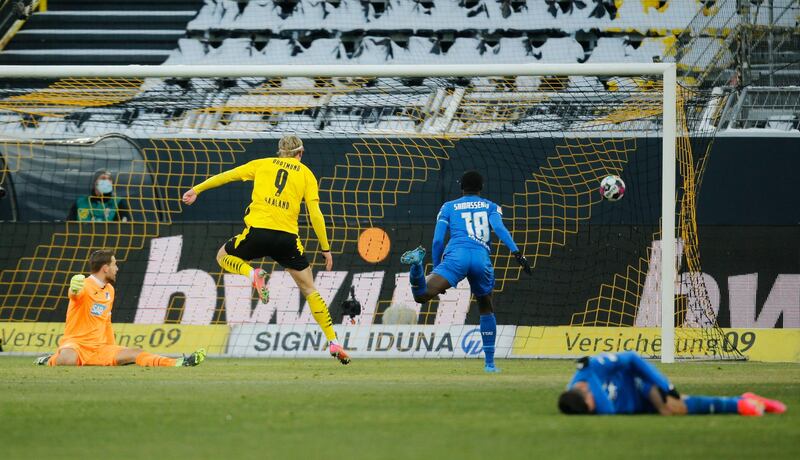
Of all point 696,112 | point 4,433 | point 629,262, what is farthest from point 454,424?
point 696,112

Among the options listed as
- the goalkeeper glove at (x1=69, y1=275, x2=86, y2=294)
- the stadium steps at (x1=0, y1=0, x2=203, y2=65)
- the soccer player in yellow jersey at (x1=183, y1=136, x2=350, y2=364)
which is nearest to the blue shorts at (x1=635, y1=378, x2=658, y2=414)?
the soccer player in yellow jersey at (x1=183, y1=136, x2=350, y2=364)

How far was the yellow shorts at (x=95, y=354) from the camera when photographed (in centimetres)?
1249

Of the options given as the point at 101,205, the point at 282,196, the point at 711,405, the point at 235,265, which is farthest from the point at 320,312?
the point at 101,205

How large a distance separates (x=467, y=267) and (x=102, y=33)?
49.7 ft

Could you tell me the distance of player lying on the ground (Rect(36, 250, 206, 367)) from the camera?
40.6 feet

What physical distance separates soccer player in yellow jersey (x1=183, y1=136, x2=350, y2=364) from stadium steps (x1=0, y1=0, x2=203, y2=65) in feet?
42.3

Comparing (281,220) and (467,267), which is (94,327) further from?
(467,267)

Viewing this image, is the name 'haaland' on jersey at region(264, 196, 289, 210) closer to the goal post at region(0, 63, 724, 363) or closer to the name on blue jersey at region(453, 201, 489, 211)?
the name on blue jersey at region(453, 201, 489, 211)

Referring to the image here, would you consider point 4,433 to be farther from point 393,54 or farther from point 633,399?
point 393,54

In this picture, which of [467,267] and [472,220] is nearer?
[467,267]

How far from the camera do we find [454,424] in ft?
22.2

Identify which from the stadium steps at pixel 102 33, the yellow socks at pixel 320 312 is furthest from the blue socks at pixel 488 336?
the stadium steps at pixel 102 33

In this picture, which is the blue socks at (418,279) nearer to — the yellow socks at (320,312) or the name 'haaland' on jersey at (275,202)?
the yellow socks at (320,312)

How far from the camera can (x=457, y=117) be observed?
59.7 ft
